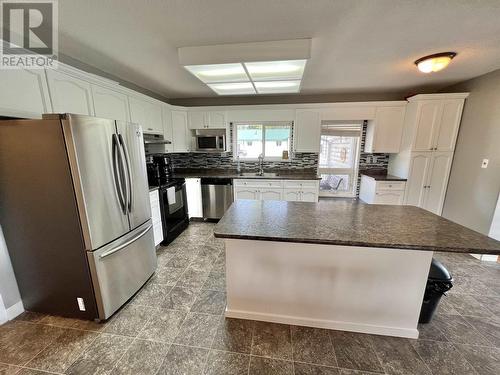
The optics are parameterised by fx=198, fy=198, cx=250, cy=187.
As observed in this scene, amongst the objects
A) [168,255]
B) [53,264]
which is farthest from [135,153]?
[168,255]

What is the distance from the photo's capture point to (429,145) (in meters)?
3.31

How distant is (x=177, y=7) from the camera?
4.57ft

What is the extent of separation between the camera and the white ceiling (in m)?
1.39

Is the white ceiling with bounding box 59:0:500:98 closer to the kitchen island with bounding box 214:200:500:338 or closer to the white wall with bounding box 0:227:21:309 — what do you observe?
the kitchen island with bounding box 214:200:500:338

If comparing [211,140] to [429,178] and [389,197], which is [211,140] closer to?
[389,197]

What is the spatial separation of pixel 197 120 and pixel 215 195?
62.4 inches

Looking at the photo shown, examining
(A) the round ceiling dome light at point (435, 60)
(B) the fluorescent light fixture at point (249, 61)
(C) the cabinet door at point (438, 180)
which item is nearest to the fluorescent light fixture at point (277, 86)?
(B) the fluorescent light fixture at point (249, 61)

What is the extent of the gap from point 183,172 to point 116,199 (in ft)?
8.97

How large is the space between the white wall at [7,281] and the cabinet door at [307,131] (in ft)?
13.3

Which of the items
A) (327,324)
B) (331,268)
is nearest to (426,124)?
(331,268)

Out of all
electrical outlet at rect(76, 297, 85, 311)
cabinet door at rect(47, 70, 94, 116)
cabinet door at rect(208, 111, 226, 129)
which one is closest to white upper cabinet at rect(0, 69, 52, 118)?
cabinet door at rect(47, 70, 94, 116)

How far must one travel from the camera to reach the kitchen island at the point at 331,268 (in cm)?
148

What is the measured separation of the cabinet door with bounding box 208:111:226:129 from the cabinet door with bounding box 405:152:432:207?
347cm

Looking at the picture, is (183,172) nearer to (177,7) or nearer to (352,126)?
(177,7)
